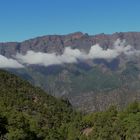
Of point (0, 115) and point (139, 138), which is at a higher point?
point (0, 115)

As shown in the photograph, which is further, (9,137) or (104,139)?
(104,139)

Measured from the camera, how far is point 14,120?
14038cm

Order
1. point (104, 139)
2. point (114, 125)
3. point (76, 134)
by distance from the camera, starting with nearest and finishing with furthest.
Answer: point (104, 139) < point (114, 125) < point (76, 134)

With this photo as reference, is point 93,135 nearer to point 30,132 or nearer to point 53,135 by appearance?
point 53,135

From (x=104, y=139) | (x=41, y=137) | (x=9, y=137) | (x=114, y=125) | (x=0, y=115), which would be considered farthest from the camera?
(x=114, y=125)

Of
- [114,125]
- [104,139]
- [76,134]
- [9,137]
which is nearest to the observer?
[9,137]

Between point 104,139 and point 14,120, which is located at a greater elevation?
point 14,120

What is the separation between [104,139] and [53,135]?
795 inches

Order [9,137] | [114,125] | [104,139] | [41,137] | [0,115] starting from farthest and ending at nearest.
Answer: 1. [114,125]
2. [104,139]
3. [41,137]
4. [0,115]
5. [9,137]

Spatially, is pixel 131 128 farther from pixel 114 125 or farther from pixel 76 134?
Answer: pixel 76 134

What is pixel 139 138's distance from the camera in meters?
165

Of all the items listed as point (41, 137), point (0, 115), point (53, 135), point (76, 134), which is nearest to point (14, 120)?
point (0, 115)

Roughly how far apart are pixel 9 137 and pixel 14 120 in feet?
39.3

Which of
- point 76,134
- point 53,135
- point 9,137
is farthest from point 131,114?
point 9,137
